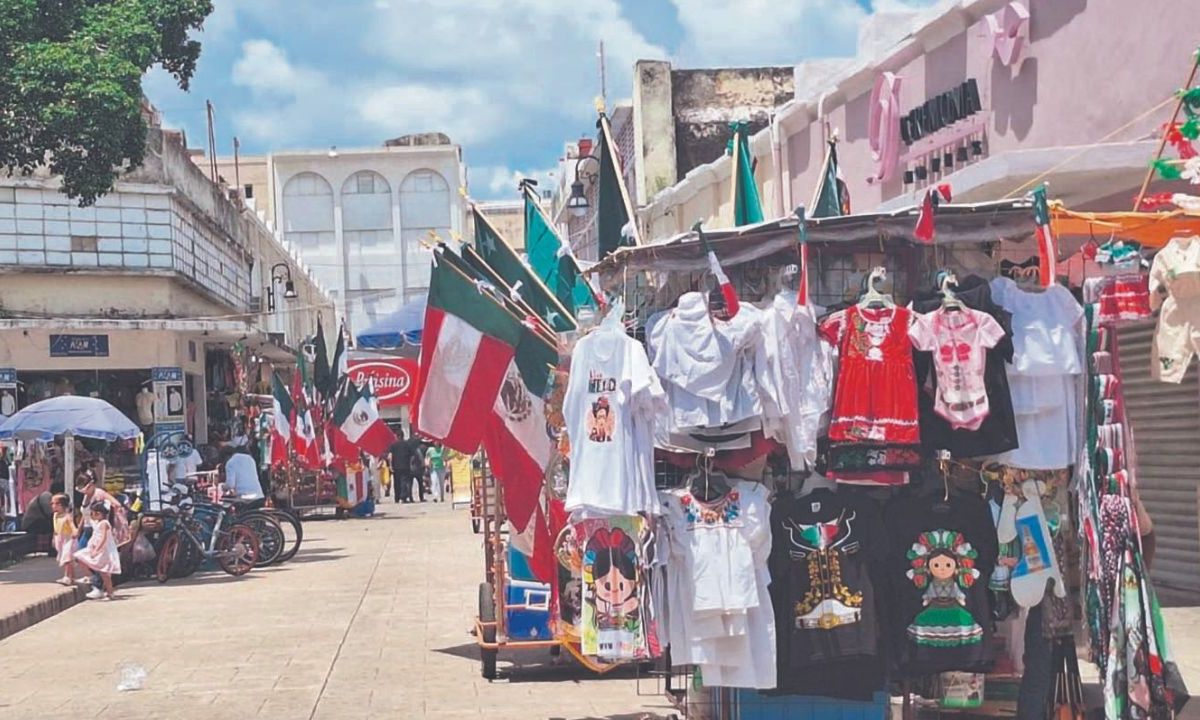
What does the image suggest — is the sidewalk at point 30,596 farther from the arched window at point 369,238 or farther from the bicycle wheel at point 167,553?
the arched window at point 369,238

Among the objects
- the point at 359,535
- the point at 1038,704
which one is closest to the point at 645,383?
the point at 1038,704

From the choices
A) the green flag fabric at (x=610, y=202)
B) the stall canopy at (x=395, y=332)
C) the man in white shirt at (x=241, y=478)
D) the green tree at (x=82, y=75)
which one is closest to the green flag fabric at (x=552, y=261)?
the green flag fabric at (x=610, y=202)

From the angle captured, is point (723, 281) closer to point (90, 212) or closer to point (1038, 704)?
point (1038, 704)

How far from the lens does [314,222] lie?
67812 millimetres

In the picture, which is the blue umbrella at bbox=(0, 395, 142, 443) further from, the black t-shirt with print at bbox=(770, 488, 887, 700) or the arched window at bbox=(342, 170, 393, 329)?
the arched window at bbox=(342, 170, 393, 329)

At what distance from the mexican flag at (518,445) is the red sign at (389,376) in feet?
75.3

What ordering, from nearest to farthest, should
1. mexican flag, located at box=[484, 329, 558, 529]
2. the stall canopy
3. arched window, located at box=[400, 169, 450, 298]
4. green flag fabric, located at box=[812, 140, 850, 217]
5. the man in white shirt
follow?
mexican flag, located at box=[484, 329, 558, 529] → green flag fabric, located at box=[812, 140, 850, 217] → the stall canopy → the man in white shirt → arched window, located at box=[400, 169, 450, 298]

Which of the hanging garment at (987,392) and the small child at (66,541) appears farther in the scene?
the small child at (66,541)

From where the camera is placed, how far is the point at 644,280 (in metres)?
7.70

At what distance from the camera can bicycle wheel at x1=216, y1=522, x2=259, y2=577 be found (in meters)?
18.8

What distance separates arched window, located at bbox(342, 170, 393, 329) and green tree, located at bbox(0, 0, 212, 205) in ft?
159

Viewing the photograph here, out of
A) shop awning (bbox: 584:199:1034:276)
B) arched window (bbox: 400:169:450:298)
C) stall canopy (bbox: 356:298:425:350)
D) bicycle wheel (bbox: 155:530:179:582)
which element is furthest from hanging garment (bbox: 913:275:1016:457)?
arched window (bbox: 400:169:450:298)

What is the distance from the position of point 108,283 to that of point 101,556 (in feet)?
38.0

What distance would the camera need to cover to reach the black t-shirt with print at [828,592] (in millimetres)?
6730
